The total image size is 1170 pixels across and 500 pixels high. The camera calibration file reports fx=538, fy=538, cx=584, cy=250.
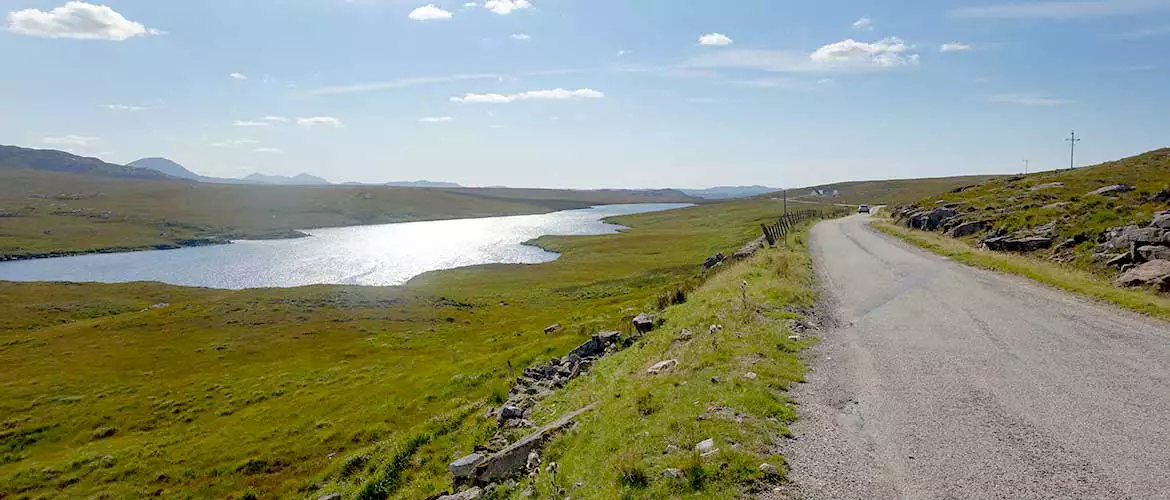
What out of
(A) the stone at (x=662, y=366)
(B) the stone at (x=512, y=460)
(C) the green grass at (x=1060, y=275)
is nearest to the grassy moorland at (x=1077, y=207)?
(C) the green grass at (x=1060, y=275)

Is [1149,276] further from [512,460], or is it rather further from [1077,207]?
[512,460]

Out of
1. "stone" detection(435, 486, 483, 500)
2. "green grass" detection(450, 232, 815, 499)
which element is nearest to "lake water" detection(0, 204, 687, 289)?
"green grass" detection(450, 232, 815, 499)

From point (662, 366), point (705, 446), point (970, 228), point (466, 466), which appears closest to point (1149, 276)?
point (662, 366)

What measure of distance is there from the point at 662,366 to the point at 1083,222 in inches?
1412

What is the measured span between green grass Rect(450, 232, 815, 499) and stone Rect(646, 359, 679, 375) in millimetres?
301

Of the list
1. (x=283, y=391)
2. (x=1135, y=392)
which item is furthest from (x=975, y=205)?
(x=283, y=391)

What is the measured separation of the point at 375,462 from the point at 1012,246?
1687 inches

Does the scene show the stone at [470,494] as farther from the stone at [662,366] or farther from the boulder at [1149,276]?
the boulder at [1149,276]

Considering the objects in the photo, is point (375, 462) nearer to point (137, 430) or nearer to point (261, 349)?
point (137, 430)

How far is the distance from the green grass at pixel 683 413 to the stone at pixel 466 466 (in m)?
2.68

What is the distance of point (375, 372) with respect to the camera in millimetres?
44562

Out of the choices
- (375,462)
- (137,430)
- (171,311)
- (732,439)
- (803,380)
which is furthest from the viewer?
(171,311)

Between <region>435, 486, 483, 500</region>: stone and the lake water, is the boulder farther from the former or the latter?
the lake water

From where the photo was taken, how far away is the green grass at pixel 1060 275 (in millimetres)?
21420
